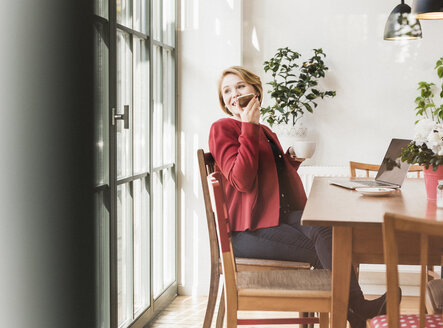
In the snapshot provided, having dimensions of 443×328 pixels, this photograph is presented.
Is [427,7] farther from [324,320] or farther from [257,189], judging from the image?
[324,320]

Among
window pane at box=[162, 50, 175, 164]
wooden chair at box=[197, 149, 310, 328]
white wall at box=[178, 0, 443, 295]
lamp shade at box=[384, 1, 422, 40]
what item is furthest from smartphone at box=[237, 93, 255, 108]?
white wall at box=[178, 0, 443, 295]

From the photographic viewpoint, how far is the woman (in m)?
2.41

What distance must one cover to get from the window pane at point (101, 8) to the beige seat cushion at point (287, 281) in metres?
1.16

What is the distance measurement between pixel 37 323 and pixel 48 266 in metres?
0.18

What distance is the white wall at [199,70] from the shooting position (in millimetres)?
3607

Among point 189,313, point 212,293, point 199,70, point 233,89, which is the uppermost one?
point 199,70

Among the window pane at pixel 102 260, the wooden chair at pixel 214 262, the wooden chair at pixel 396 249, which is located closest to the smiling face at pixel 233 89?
the wooden chair at pixel 214 262

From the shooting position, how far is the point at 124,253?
8.84ft

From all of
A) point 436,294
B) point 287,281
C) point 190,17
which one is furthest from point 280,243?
point 190,17

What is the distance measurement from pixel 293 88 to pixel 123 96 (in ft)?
5.23

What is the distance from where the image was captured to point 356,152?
405cm

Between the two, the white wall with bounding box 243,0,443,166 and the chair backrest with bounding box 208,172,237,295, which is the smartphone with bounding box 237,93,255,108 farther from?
the white wall with bounding box 243,0,443,166

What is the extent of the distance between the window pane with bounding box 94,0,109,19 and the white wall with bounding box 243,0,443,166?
183cm

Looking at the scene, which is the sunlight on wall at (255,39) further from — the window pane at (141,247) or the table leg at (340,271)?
the table leg at (340,271)
